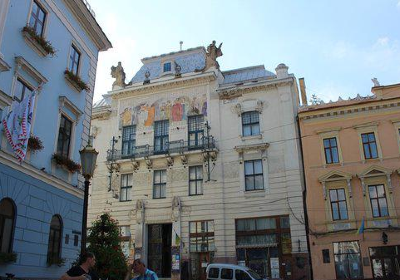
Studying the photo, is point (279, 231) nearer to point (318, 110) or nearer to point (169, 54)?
point (318, 110)

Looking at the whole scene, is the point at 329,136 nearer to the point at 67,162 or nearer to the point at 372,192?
the point at 372,192

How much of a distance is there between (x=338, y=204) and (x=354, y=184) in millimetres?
1768

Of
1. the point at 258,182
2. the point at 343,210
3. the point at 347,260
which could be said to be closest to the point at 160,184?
the point at 258,182

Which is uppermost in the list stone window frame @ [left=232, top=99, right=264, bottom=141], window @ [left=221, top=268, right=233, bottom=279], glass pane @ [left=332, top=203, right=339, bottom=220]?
stone window frame @ [left=232, top=99, right=264, bottom=141]

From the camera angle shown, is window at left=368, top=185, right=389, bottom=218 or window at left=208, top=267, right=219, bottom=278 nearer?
window at left=208, top=267, right=219, bottom=278

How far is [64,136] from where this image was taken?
16562mm

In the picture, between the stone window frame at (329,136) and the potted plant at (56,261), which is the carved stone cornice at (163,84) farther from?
the potted plant at (56,261)

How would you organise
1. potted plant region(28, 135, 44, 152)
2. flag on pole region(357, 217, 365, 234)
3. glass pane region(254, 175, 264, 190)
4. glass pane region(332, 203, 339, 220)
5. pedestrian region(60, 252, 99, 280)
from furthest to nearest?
glass pane region(254, 175, 264, 190)
glass pane region(332, 203, 339, 220)
flag on pole region(357, 217, 365, 234)
potted plant region(28, 135, 44, 152)
pedestrian region(60, 252, 99, 280)

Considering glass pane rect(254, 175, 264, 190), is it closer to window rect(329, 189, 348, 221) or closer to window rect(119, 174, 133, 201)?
window rect(329, 189, 348, 221)

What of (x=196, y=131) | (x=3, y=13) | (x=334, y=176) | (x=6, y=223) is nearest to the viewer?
(x=6, y=223)

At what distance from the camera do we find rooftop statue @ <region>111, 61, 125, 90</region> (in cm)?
3653

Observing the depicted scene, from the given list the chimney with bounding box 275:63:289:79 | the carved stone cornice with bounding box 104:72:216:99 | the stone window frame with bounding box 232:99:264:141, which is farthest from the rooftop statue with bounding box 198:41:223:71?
the chimney with bounding box 275:63:289:79

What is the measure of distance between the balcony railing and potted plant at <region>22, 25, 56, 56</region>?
56.6 feet

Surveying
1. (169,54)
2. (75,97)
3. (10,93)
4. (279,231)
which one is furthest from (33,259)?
(169,54)
